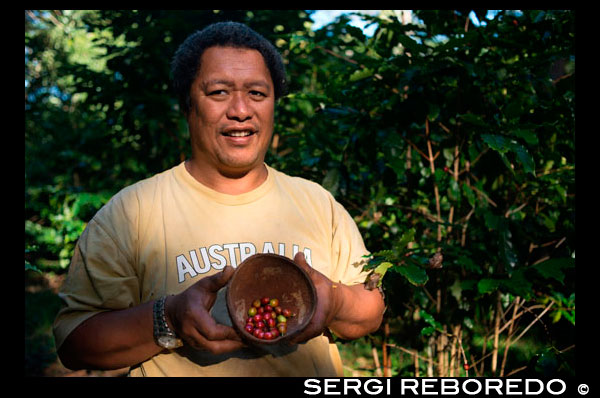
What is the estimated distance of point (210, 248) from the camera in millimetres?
1445

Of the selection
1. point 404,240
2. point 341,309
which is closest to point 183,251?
point 341,309

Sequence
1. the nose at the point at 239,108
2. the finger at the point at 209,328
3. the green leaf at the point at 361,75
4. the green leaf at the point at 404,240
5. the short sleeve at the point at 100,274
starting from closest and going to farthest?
the finger at the point at 209,328 < the short sleeve at the point at 100,274 < the nose at the point at 239,108 < the green leaf at the point at 404,240 < the green leaf at the point at 361,75

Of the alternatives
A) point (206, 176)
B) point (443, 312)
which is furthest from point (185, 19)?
point (443, 312)

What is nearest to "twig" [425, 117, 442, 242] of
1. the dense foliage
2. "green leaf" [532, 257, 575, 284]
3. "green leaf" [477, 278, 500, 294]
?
the dense foliage

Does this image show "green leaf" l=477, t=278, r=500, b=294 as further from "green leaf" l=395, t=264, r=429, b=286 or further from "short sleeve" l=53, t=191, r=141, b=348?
"short sleeve" l=53, t=191, r=141, b=348

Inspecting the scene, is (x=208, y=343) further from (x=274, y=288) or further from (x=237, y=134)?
(x=237, y=134)

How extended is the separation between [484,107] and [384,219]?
0.75m

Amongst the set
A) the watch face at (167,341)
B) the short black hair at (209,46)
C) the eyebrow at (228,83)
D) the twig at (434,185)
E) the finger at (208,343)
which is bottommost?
the watch face at (167,341)

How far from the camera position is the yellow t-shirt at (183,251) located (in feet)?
4.44

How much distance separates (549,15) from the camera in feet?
6.64

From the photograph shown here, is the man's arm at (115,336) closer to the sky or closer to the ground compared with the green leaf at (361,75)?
closer to the ground

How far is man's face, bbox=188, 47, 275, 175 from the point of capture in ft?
4.91

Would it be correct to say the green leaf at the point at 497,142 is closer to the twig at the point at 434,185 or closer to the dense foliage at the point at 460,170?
the dense foliage at the point at 460,170

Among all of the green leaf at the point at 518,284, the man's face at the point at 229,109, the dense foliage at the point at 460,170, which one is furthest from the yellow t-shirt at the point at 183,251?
the green leaf at the point at 518,284
